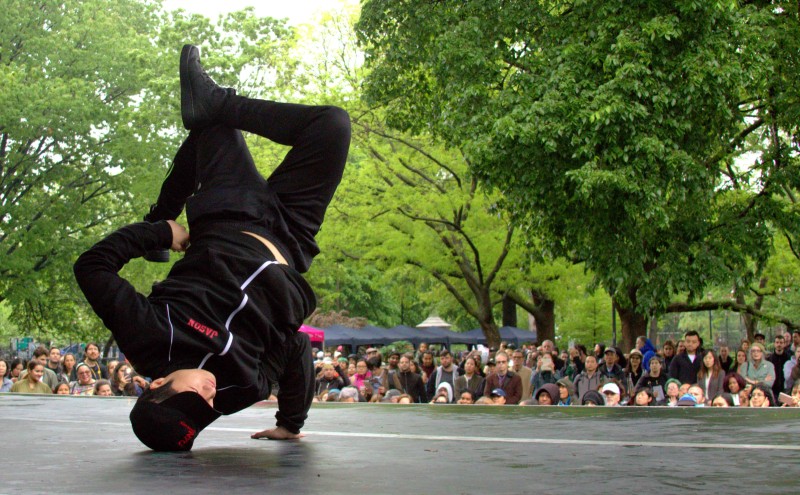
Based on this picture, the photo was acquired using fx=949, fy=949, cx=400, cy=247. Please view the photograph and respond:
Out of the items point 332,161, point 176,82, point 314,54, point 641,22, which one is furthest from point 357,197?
point 332,161

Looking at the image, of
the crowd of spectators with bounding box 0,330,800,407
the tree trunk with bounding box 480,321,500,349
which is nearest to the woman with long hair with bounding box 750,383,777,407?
the crowd of spectators with bounding box 0,330,800,407

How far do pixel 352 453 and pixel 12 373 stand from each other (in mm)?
12158

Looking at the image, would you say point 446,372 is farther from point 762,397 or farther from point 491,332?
point 491,332

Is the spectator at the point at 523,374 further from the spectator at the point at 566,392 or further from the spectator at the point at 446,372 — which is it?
the spectator at the point at 446,372

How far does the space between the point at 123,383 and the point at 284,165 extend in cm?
853

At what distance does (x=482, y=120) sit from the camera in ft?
39.7

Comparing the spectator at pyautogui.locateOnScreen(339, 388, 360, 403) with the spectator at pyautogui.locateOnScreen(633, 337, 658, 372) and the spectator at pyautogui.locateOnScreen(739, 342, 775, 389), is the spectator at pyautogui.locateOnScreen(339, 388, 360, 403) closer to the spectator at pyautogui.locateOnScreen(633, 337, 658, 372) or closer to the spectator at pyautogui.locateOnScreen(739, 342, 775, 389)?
the spectator at pyautogui.locateOnScreen(633, 337, 658, 372)

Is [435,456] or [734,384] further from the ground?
[734,384]

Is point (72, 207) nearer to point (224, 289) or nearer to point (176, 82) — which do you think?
point (176, 82)

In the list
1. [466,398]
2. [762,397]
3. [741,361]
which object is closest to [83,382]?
[466,398]

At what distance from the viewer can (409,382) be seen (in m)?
11.8

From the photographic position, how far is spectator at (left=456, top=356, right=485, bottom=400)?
10.9m

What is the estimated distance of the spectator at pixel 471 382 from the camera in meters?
10.9

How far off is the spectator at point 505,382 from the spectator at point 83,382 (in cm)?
454
